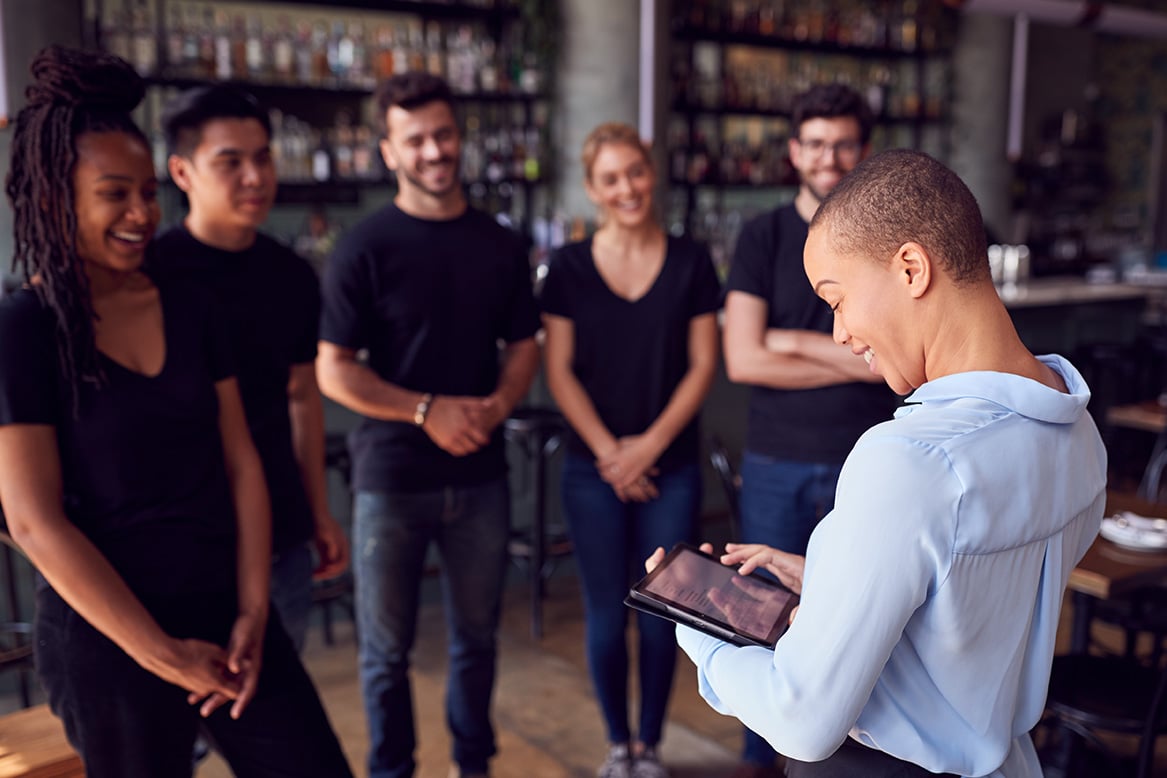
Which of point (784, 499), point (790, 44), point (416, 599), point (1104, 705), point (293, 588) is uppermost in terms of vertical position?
point (790, 44)

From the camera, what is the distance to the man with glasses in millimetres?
2455

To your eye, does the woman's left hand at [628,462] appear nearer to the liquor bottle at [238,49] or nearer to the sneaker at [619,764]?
the sneaker at [619,764]

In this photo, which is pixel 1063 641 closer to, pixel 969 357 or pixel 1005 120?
pixel 969 357

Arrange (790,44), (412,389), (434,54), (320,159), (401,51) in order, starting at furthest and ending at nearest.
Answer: (790,44) → (434,54) → (401,51) → (320,159) → (412,389)

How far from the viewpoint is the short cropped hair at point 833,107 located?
244 centimetres

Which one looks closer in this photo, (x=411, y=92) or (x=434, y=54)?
(x=411, y=92)

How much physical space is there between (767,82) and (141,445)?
663 cm

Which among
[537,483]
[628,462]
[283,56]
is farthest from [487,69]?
[628,462]

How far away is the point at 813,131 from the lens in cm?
246

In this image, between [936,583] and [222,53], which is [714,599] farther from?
[222,53]

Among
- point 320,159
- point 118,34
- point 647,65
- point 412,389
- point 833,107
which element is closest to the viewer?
point 833,107

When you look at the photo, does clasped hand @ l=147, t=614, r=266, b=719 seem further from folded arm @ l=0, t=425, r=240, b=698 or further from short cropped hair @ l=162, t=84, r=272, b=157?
short cropped hair @ l=162, t=84, r=272, b=157

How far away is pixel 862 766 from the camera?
3.62 feet

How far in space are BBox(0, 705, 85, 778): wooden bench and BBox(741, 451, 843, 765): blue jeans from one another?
1541 millimetres
